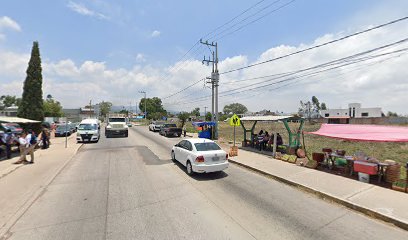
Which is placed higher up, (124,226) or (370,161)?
(370,161)

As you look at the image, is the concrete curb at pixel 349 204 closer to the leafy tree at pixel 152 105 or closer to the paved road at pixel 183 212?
the paved road at pixel 183 212

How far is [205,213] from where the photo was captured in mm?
5770

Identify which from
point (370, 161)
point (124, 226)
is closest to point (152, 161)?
point (124, 226)

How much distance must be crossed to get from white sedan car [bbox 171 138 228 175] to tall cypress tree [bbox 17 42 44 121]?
2392 cm

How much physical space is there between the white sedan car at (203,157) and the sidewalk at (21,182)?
215 inches

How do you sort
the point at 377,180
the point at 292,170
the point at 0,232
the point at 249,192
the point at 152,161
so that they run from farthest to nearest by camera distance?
the point at 152,161 → the point at 292,170 → the point at 377,180 → the point at 249,192 → the point at 0,232

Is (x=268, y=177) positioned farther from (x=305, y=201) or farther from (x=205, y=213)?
(x=205, y=213)

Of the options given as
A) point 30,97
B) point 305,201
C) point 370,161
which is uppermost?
point 30,97

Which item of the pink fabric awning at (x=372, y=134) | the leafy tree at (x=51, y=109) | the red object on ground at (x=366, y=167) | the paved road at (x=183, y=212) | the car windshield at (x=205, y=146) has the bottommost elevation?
the paved road at (x=183, y=212)

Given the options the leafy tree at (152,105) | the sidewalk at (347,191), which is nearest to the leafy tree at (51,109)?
the leafy tree at (152,105)

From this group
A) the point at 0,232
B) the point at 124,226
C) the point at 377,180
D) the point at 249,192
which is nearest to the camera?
the point at 0,232

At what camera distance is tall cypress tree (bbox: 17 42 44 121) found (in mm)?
24828

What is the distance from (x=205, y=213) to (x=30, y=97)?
28.5 meters

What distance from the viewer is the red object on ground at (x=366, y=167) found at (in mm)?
8031
